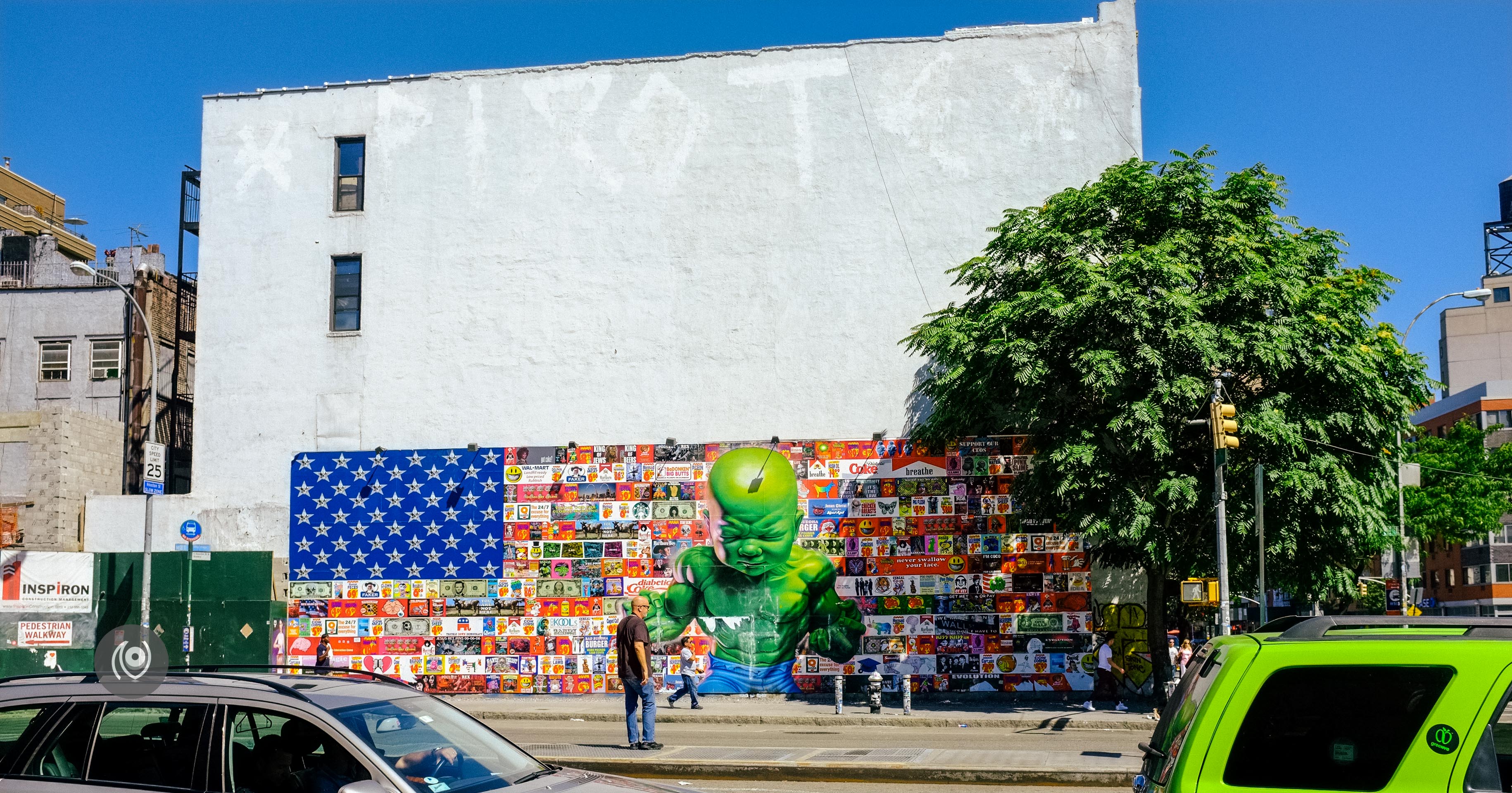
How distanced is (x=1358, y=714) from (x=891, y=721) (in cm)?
1847

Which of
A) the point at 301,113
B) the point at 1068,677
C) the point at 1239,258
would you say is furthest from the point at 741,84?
the point at 1068,677

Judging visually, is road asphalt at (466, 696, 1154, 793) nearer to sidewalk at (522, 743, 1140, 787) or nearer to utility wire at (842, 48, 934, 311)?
sidewalk at (522, 743, 1140, 787)

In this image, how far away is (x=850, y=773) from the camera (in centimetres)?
1413

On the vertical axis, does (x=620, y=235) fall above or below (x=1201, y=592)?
above

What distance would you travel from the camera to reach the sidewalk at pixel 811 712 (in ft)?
73.1

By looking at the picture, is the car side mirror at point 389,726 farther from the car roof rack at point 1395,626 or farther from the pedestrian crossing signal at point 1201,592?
the pedestrian crossing signal at point 1201,592

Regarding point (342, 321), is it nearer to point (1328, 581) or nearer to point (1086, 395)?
point (1086, 395)

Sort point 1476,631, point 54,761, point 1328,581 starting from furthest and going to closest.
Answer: point 1328,581 < point 54,761 < point 1476,631

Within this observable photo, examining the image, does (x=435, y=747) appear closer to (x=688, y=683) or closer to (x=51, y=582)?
(x=688, y=683)

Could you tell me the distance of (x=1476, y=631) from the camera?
484 cm

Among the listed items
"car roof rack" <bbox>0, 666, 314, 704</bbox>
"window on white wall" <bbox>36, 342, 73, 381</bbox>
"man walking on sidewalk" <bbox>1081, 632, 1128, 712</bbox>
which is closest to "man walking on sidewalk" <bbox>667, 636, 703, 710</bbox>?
"man walking on sidewalk" <bbox>1081, 632, 1128, 712</bbox>

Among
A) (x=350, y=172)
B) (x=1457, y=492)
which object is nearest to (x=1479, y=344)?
(x=1457, y=492)

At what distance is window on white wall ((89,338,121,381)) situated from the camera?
38438 millimetres

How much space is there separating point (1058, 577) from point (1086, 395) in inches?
176
